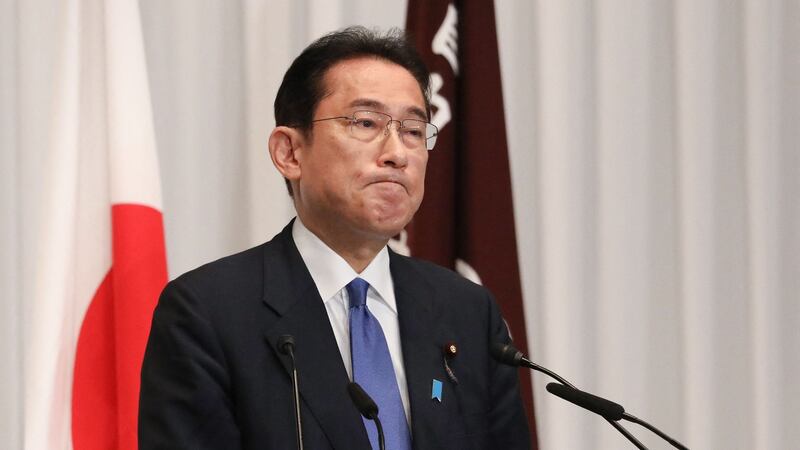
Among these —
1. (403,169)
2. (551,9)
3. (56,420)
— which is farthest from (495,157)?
(56,420)

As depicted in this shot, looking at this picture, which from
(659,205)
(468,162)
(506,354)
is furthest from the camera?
(659,205)

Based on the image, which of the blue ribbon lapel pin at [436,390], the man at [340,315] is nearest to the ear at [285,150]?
the man at [340,315]

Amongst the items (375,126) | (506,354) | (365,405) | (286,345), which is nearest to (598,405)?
(506,354)

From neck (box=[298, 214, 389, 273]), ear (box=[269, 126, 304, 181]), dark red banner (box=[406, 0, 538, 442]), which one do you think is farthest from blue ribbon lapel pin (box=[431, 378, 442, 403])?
dark red banner (box=[406, 0, 538, 442])

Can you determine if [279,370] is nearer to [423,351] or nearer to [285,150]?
[423,351]

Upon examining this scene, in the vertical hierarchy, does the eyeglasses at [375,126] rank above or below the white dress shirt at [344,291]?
above

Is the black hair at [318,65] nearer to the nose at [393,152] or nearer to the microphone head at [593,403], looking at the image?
the nose at [393,152]

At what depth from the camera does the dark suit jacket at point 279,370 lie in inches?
74.7

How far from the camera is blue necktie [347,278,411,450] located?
2.03 m

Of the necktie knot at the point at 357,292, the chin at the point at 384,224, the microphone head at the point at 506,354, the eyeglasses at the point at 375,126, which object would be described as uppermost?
the eyeglasses at the point at 375,126

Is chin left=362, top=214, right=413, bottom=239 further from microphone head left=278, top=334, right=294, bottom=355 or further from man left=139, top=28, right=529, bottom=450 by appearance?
microphone head left=278, top=334, right=294, bottom=355

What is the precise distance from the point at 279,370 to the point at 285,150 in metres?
0.60

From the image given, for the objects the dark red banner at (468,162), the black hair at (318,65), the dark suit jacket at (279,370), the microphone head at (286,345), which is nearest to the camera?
the microphone head at (286,345)

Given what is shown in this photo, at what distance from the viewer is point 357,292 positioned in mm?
2178
